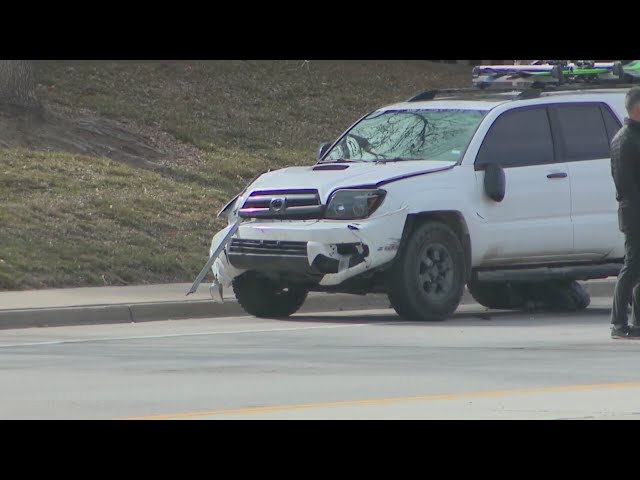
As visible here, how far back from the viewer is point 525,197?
14.7m

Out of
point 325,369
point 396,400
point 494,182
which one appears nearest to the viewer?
point 396,400

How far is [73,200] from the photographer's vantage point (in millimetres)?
19266

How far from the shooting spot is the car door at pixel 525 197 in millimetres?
14516

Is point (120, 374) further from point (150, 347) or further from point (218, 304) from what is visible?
point (218, 304)

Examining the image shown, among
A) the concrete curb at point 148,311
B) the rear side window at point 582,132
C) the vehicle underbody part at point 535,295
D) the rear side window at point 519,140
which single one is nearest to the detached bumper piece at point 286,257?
the concrete curb at point 148,311

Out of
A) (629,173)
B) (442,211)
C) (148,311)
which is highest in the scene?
Answer: (629,173)

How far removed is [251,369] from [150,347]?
181 cm

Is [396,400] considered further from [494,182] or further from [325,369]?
[494,182]

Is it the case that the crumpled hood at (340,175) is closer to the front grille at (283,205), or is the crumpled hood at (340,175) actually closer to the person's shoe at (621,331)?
the front grille at (283,205)

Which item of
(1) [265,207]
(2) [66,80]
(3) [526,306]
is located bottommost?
(3) [526,306]

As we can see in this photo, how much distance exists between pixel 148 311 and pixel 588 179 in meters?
4.39

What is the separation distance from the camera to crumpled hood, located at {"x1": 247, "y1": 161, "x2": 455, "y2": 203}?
45.6 feet

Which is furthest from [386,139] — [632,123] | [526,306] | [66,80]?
[66,80]

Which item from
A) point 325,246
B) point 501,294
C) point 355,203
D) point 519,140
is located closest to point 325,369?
point 325,246
